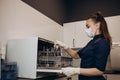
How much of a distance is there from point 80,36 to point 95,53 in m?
1.38

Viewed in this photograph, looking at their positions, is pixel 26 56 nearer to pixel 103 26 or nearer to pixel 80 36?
pixel 103 26

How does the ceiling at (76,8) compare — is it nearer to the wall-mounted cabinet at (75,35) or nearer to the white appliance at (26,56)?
the wall-mounted cabinet at (75,35)

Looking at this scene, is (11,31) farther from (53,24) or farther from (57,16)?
(57,16)

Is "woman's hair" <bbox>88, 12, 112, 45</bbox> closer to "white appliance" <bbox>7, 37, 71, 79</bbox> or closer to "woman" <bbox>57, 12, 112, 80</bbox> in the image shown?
"woman" <bbox>57, 12, 112, 80</bbox>

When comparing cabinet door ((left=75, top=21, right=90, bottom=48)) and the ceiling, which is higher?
the ceiling

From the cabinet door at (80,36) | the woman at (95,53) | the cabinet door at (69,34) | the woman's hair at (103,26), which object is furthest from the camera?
the cabinet door at (69,34)

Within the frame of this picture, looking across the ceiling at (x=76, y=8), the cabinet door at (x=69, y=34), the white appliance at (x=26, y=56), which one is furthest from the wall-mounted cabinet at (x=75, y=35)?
the white appliance at (x=26, y=56)

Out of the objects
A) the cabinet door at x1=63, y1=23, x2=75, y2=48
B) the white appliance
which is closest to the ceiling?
the cabinet door at x1=63, y1=23, x2=75, y2=48

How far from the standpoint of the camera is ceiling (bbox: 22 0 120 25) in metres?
3.17

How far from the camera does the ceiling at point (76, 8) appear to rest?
3.17 metres

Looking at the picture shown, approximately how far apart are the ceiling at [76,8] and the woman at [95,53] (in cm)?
122

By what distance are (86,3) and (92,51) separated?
2053mm

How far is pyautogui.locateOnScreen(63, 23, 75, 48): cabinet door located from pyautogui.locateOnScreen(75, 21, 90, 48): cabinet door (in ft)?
0.25

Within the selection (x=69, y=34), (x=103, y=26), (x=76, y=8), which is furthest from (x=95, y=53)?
(x=76, y=8)
